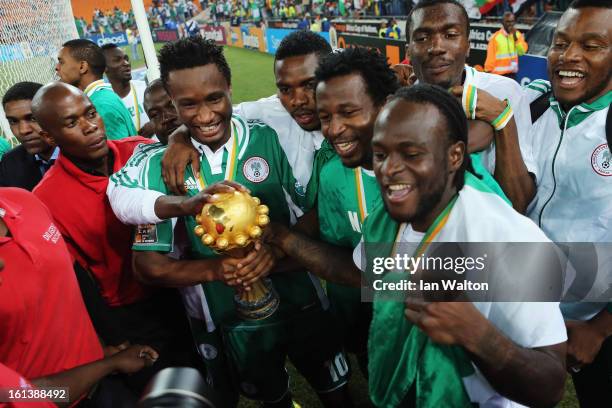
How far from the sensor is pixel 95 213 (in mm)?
2580

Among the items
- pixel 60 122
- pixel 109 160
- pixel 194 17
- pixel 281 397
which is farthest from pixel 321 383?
pixel 194 17

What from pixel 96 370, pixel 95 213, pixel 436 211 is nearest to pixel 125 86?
pixel 95 213

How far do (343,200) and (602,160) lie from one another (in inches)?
47.1

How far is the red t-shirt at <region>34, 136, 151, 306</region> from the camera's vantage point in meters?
2.54

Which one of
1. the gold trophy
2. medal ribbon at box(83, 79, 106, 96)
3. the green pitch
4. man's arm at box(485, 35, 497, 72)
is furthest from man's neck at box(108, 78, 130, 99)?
man's arm at box(485, 35, 497, 72)

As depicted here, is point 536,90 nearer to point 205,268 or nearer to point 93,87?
point 205,268

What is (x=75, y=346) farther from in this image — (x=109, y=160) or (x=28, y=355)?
(x=109, y=160)

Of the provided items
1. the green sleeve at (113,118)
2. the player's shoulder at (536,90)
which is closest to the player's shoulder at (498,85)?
the player's shoulder at (536,90)

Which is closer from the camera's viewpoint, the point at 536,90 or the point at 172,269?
the point at 172,269

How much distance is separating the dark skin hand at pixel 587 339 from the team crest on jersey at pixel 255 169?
170cm

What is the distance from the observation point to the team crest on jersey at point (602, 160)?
2041 millimetres

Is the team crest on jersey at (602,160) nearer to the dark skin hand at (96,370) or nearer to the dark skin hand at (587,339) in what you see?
the dark skin hand at (587,339)

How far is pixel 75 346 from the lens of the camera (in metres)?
2.00

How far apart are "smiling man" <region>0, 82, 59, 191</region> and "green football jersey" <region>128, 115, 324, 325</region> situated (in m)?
1.54
